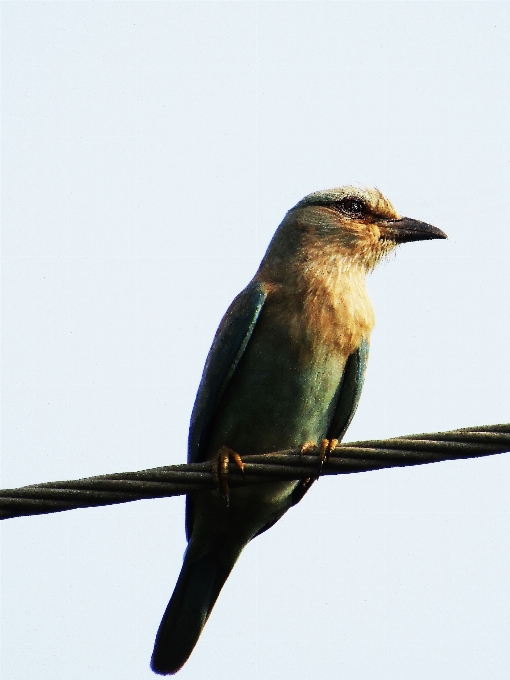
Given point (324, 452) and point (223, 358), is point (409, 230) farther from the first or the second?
point (324, 452)

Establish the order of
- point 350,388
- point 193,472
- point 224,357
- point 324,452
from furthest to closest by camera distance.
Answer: point 350,388 < point 224,357 < point 324,452 < point 193,472

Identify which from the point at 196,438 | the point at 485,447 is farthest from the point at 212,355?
the point at 485,447

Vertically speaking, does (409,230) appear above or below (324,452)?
Result: above

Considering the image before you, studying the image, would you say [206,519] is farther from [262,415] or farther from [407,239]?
[407,239]

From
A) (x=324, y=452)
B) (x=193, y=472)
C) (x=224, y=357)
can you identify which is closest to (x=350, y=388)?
(x=224, y=357)

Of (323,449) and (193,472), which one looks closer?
(193,472)

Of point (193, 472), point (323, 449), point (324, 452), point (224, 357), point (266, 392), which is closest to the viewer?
point (193, 472)
